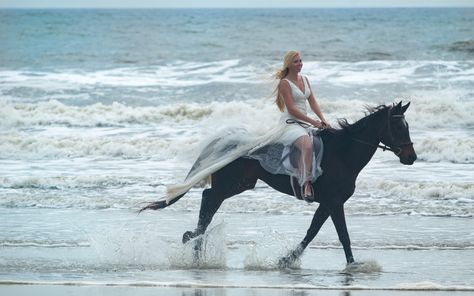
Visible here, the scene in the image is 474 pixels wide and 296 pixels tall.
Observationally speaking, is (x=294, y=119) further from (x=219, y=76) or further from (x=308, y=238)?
(x=219, y=76)

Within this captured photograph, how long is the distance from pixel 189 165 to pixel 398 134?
2128 mm

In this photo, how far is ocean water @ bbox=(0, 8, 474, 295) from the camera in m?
9.69

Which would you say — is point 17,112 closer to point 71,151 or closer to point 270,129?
point 71,151

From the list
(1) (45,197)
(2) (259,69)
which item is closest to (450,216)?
(1) (45,197)

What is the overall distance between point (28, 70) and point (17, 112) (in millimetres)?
11581

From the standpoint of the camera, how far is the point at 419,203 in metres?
13.7

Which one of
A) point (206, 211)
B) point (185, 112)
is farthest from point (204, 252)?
point (185, 112)

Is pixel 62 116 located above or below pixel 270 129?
below

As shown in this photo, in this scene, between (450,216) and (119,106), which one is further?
(119,106)

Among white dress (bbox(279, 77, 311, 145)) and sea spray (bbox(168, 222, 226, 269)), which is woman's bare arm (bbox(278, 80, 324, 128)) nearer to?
white dress (bbox(279, 77, 311, 145))

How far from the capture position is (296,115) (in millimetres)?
9742

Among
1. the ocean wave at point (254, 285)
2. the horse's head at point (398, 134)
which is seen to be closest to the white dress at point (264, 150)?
the horse's head at point (398, 134)

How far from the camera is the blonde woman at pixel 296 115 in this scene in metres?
9.52

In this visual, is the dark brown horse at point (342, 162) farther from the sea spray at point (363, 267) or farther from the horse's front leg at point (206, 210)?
the horse's front leg at point (206, 210)
